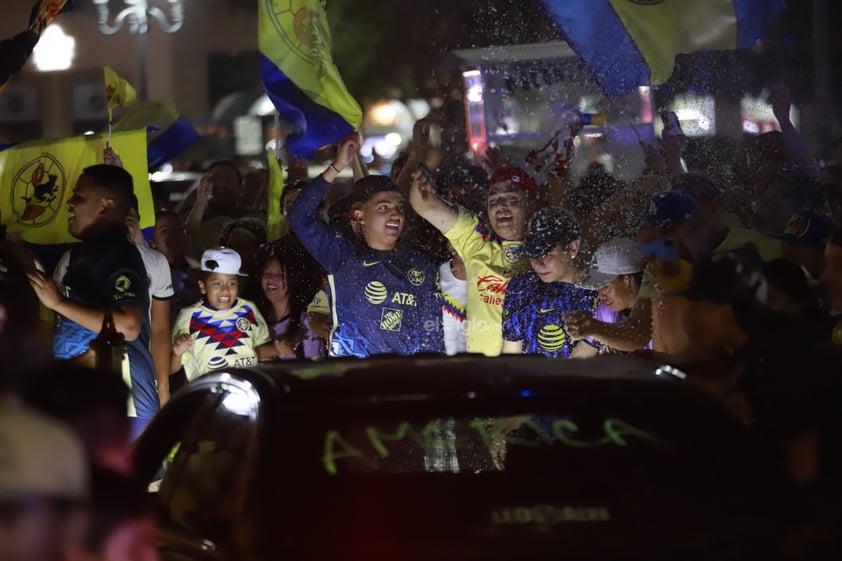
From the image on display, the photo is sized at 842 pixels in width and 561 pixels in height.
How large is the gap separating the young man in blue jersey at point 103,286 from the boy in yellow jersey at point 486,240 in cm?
194

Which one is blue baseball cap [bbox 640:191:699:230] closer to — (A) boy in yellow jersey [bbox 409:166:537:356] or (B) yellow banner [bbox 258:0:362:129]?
(A) boy in yellow jersey [bbox 409:166:537:356]

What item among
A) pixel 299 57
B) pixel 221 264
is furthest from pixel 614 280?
pixel 299 57

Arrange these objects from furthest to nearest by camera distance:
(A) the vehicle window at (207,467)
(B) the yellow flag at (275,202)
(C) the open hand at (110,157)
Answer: (B) the yellow flag at (275,202) → (C) the open hand at (110,157) → (A) the vehicle window at (207,467)

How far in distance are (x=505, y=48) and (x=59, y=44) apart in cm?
2216

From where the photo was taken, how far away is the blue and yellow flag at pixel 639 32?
36.6 ft

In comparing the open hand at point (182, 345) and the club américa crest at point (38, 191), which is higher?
the club américa crest at point (38, 191)

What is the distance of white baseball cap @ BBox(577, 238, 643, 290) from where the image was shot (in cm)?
797

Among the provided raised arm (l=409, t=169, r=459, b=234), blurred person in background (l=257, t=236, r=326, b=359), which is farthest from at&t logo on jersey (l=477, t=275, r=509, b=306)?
blurred person in background (l=257, t=236, r=326, b=359)

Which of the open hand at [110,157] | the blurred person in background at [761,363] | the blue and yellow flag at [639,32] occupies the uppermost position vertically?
the blue and yellow flag at [639,32]

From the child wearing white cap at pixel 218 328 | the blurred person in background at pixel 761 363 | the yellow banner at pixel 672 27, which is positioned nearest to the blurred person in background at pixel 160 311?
the child wearing white cap at pixel 218 328

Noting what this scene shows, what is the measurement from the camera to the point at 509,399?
4.58 meters

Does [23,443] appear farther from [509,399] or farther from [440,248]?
[440,248]

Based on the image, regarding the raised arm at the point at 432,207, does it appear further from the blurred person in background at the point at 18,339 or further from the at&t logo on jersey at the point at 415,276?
the blurred person in background at the point at 18,339

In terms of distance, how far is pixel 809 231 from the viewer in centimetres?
787
